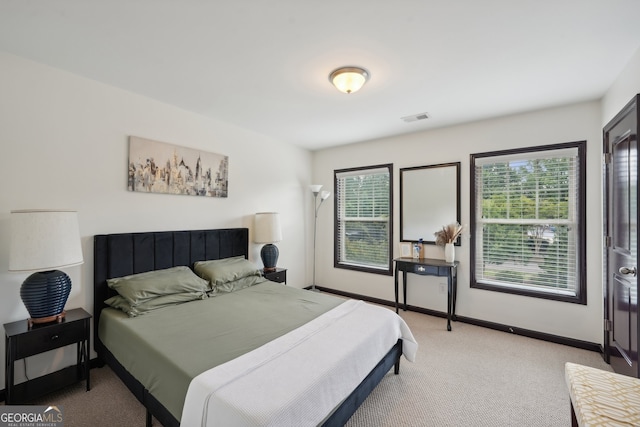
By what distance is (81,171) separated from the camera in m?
2.45

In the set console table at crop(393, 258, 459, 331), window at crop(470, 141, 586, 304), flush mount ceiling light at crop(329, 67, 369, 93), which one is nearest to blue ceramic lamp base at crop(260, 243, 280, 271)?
console table at crop(393, 258, 459, 331)

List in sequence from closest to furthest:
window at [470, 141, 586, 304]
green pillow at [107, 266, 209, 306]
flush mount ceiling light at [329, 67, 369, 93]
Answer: flush mount ceiling light at [329, 67, 369, 93]
green pillow at [107, 266, 209, 306]
window at [470, 141, 586, 304]

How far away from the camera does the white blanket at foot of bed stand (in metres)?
1.26

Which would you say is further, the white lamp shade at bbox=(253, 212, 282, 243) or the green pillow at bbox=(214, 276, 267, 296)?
the white lamp shade at bbox=(253, 212, 282, 243)

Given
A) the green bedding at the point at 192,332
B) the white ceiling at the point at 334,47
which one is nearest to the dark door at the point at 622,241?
the white ceiling at the point at 334,47

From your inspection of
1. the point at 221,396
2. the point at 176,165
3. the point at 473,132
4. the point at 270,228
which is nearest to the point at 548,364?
the point at 473,132

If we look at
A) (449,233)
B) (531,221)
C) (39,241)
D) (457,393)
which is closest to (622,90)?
(531,221)

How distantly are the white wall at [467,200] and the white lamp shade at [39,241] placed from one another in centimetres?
353

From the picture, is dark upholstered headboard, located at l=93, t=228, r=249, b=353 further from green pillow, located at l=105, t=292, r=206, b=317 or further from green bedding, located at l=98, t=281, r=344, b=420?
green bedding, located at l=98, t=281, r=344, b=420

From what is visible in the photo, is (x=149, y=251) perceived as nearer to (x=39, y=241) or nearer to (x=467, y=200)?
(x=39, y=241)

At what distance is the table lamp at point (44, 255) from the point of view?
1871 millimetres

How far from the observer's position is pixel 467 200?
3.59 m

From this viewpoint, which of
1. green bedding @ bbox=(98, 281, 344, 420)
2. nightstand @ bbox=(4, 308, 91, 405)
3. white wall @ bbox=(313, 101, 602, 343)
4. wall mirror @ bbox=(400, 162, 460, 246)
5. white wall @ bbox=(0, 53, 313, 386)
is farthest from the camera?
wall mirror @ bbox=(400, 162, 460, 246)

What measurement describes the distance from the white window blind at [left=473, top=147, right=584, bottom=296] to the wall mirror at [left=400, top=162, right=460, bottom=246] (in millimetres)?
278
